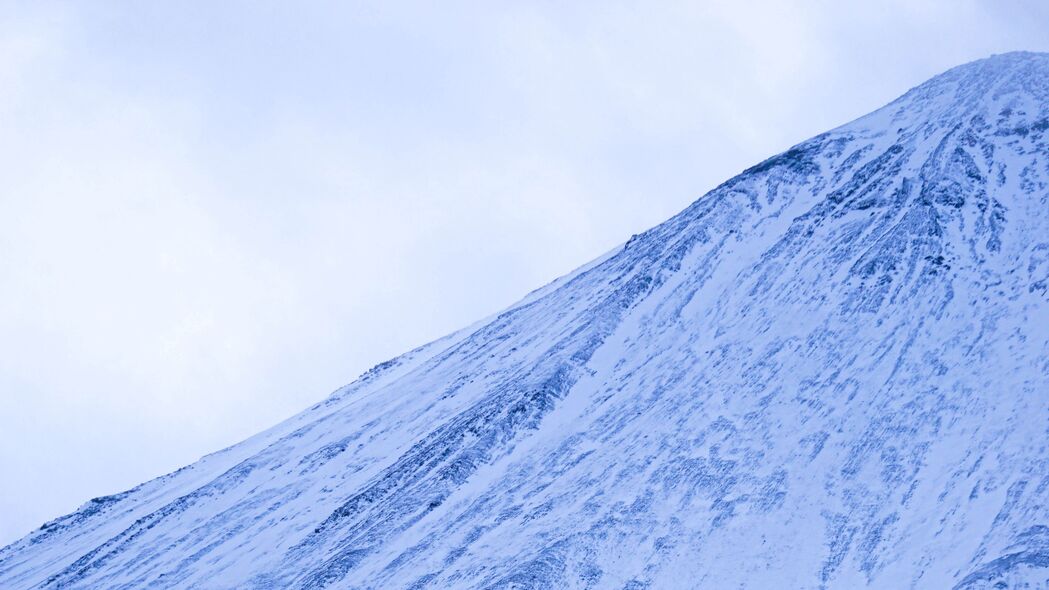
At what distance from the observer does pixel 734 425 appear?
6303 cm

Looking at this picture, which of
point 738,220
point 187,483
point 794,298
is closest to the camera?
point 794,298

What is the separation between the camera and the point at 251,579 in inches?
2594

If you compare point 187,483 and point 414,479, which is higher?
point 187,483

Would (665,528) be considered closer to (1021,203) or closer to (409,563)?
(409,563)

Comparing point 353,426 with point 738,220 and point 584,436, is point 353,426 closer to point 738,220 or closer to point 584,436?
point 584,436

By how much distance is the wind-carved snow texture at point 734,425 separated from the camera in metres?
53.8

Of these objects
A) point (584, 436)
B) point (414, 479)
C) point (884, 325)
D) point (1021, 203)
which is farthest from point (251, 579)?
point (1021, 203)

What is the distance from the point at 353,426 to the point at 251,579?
800 inches

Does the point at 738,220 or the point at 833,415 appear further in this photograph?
the point at 738,220

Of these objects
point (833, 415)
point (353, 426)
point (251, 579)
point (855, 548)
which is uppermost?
point (353, 426)

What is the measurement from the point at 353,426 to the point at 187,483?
14.7 meters

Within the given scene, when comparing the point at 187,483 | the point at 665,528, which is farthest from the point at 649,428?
the point at 187,483

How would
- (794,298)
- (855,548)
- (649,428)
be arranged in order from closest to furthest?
(855,548) < (649,428) < (794,298)

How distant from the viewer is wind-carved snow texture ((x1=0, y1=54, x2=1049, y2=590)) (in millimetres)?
53844
